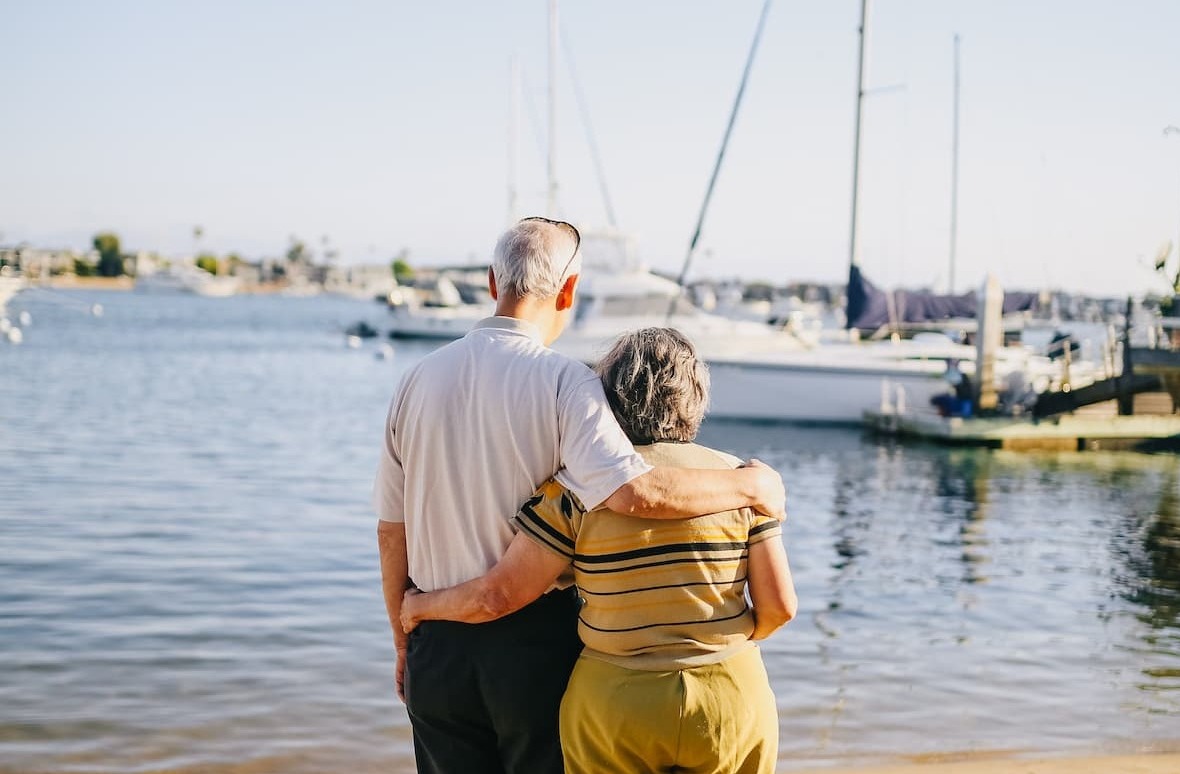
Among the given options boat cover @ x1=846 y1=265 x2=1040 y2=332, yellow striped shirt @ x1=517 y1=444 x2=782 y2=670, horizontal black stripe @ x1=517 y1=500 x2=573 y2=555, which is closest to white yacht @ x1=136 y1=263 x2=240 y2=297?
boat cover @ x1=846 y1=265 x2=1040 y2=332

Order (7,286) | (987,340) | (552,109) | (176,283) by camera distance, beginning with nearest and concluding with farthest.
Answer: (987,340), (552,109), (7,286), (176,283)

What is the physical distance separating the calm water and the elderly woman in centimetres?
331

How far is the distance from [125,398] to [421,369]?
28939 millimetres

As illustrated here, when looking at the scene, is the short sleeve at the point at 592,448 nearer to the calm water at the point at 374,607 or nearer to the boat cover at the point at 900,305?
the calm water at the point at 374,607

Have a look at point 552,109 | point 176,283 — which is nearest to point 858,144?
point 552,109

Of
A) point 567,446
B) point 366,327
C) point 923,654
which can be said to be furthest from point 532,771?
point 366,327

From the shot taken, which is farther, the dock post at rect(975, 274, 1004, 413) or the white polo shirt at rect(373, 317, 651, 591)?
the dock post at rect(975, 274, 1004, 413)

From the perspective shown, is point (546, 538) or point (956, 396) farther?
point (956, 396)

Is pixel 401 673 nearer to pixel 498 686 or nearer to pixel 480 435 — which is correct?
pixel 498 686

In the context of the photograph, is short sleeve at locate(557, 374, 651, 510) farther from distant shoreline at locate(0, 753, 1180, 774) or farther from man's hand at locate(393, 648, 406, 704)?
distant shoreline at locate(0, 753, 1180, 774)

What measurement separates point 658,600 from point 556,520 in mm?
288

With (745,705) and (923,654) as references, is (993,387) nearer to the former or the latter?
(923,654)

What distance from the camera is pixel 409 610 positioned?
2951mm

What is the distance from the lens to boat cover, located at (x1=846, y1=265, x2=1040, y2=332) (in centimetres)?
2431
